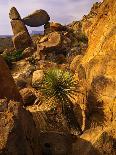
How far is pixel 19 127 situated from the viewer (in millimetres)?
14320

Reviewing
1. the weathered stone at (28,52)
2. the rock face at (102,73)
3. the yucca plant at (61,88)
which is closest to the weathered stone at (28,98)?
the yucca plant at (61,88)

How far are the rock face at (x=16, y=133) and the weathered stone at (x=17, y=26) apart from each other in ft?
165

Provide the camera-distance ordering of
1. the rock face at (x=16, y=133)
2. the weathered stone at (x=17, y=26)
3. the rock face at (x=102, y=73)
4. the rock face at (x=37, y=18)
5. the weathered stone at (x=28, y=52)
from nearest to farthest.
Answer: the rock face at (x=16, y=133)
the rock face at (x=102, y=73)
the weathered stone at (x=28, y=52)
the weathered stone at (x=17, y=26)
the rock face at (x=37, y=18)

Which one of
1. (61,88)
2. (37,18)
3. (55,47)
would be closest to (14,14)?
(37,18)

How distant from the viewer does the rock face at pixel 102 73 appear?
18891mm

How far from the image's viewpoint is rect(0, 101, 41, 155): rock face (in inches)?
541

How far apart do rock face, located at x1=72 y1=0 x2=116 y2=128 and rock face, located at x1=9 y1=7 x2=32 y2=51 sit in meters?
39.6

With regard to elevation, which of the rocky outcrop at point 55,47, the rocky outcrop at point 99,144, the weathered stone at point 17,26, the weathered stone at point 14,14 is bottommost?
the rocky outcrop at point 99,144

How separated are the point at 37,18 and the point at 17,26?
456 inches

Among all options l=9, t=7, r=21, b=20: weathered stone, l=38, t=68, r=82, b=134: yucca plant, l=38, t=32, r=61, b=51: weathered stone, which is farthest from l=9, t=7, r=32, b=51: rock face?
l=38, t=68, r=82, b=134: yucca plant

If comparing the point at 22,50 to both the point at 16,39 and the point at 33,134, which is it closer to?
the point at 16,39

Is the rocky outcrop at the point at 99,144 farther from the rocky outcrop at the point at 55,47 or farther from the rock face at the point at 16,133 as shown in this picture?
the rocky outcrop at the point at 55,47

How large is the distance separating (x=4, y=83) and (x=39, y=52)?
2631cm

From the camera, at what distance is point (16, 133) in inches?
555
